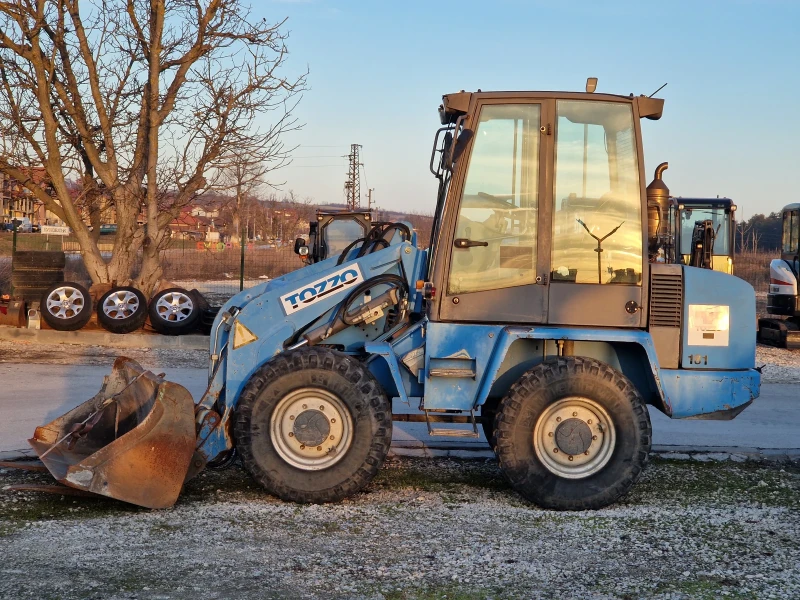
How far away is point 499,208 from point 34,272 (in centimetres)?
1339

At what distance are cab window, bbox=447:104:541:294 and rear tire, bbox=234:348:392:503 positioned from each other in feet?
3.51

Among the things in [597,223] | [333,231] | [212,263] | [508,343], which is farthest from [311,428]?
[212,263]

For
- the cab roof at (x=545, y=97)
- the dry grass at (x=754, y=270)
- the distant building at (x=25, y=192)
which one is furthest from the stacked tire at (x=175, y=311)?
the dry grass at (x=754, y=270)

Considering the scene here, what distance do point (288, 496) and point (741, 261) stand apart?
110 feet

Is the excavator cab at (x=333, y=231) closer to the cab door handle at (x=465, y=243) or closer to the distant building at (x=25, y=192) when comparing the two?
the distant building at (x=25, y=192)

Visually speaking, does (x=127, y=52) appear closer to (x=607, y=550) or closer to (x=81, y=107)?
(x=81, y=107)

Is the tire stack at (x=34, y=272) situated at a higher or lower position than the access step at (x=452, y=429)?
higher

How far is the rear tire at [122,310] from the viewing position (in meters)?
15.9

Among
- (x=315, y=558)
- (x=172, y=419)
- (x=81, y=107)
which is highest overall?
(x=81, y=107)

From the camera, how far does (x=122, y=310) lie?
16.1 m

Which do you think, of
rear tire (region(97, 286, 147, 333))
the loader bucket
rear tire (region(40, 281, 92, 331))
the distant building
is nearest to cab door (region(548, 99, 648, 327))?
the loader bucket

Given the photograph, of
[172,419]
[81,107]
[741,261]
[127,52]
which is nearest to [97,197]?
[81,107]

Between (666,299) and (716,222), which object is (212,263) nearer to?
(716,222)

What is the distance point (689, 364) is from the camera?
21.8 feet
